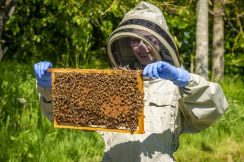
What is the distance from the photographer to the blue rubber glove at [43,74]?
9.25ft

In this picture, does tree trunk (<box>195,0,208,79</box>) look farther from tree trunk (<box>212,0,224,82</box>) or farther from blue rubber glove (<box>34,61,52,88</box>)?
blue rubber glove (<box>34,61,52,88</box>)

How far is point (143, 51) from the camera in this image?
2.84 meters

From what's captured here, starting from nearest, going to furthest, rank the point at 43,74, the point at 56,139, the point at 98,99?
1. the point at 98,99
2. the point at 43,74
3. the point at 56,139

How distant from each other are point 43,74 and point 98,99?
0.35 meters

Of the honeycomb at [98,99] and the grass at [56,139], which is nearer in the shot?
the honeycomb at [98,99]

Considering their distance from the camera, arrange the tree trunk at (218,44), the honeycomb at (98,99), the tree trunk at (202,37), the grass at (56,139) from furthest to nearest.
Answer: the tree trunk at (218,44) → the tree trunk at (202,37) → the grass at (56,139) → the honeycomb at (98,99)

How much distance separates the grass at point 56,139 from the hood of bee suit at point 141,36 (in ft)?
5.10

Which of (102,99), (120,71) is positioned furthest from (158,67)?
(102,99)

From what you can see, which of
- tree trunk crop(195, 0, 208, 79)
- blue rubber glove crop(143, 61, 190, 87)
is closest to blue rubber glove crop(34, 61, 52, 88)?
blue rubber glove crop(143, 61, 190, 87)

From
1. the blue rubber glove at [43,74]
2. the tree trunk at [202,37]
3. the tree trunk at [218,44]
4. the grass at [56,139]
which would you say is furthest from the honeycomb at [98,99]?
the tree trunk at [218,44]

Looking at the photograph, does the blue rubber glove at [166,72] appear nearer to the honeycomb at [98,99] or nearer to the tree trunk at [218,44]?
the honeycomb at [98,99]

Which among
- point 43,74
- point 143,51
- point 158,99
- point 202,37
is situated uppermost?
point 202,37

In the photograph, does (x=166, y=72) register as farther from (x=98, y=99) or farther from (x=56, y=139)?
(x=56, y=139)

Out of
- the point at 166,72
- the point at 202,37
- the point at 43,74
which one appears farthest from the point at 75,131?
the point at 166,72
